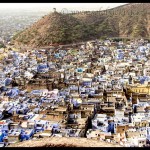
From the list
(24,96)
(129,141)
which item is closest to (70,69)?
(24,96)

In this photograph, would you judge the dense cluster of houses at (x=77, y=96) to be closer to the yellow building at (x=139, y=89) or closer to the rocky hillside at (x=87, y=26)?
the yellow building at (x=139, y=89)

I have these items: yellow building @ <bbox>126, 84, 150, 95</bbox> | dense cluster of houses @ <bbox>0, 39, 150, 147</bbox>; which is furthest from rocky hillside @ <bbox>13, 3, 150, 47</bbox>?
yellow building @ <bbox>126, 84, 150, 95</bbox>

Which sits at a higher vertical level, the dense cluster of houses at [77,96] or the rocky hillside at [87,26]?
the rocky hillside at [87,26]

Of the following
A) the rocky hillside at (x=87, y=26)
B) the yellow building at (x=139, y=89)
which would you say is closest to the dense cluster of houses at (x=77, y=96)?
the yellow building at (x=139, y=89)

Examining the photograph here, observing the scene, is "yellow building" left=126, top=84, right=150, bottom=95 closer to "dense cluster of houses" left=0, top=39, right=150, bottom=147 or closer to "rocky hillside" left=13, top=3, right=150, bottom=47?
"dense cluster of houses" left=0, top=39, right=150, bottom=147

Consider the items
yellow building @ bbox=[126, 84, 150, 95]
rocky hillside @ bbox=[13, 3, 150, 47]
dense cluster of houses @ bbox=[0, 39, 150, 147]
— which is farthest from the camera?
rocky hillside @ bbox=[13, 3, 150, 47]

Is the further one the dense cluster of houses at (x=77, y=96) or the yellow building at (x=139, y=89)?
the yellow building at (x=139, y=89)
